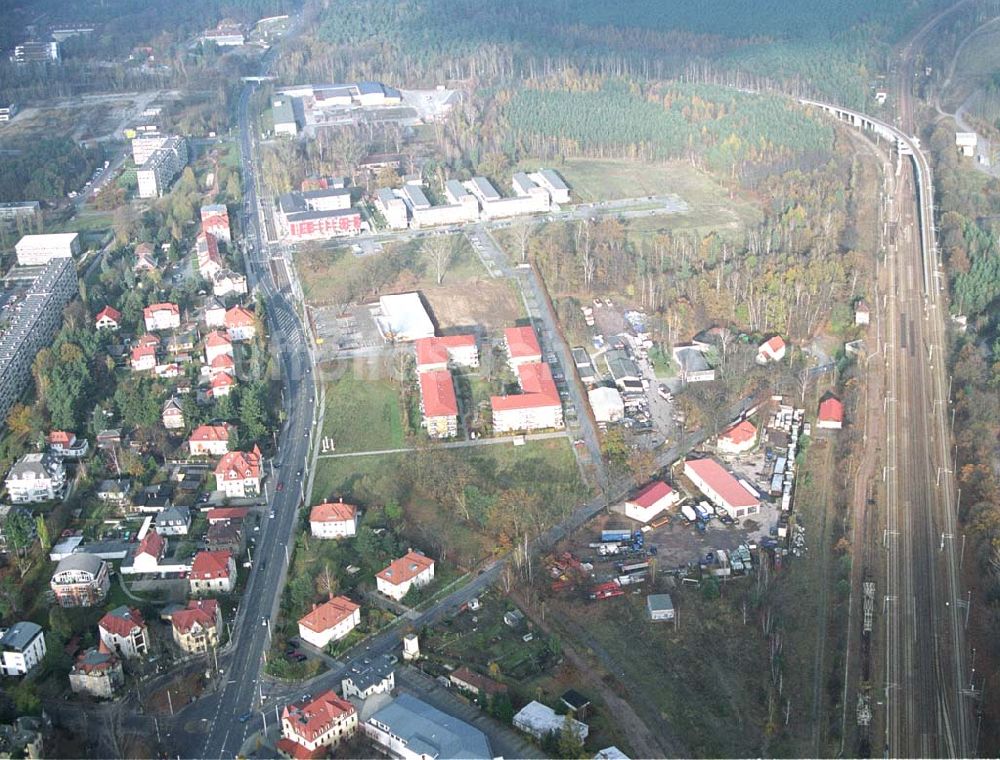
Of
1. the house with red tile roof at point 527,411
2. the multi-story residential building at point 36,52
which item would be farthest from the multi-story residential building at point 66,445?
the multi-story residential building at point 36,52

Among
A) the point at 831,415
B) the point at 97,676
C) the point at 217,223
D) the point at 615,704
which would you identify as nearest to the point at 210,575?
the point at 97,676

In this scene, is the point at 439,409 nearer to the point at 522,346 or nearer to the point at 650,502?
the point at 522,346

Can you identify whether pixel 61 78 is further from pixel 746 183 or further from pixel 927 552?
pixel 927 552

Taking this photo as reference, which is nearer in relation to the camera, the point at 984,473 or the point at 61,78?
the point at 984,473

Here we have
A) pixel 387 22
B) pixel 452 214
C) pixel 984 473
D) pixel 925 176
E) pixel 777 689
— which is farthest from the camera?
pixel 387 22

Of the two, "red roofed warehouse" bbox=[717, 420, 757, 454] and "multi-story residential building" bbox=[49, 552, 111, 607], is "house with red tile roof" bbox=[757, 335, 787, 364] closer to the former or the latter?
"red roofed warehouse" bbox=[717, 420, 757, 454]

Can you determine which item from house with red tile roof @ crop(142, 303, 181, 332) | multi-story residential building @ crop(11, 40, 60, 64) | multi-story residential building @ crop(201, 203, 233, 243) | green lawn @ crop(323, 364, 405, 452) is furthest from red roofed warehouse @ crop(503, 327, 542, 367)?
multi-story residential building @ crop(11, 40, 60, 64)

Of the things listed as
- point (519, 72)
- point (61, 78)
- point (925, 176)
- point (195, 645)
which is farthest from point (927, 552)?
point (61, 78)

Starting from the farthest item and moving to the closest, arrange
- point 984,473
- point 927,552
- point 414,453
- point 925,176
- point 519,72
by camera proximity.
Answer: point 519,72
point 925,176
point 414,453
point 984,473
point 927,552
